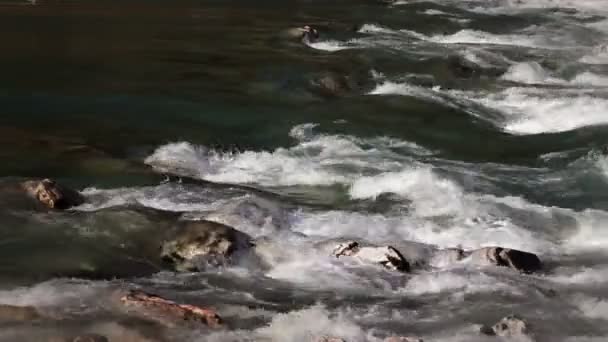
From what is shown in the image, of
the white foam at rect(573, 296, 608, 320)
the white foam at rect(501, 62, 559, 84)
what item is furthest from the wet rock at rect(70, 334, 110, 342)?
the white foam at rect(501, 62, 559, 84)

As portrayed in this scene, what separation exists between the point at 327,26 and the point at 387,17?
2.36 meters

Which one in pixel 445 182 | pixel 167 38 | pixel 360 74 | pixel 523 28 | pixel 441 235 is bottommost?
pixel 441 235

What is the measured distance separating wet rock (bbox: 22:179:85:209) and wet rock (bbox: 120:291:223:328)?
2.63m

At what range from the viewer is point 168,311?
6617 millimetres

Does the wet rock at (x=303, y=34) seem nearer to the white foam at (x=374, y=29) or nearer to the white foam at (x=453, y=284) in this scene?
the white foam at (x=374, y=29)

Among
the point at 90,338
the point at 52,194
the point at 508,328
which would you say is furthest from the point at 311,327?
the point at 52,194

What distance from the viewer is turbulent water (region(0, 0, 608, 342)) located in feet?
23.6

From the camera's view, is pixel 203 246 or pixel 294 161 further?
pixel 294 161

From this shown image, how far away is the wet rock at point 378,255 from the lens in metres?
8.02

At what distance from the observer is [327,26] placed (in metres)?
20.9

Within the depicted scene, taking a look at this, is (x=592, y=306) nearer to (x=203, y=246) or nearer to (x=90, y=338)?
(x=203, y=246)

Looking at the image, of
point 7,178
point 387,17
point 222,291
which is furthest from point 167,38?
point 222,291

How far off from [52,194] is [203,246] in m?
2.04

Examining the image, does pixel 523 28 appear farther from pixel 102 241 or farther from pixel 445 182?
pixel 102 241
